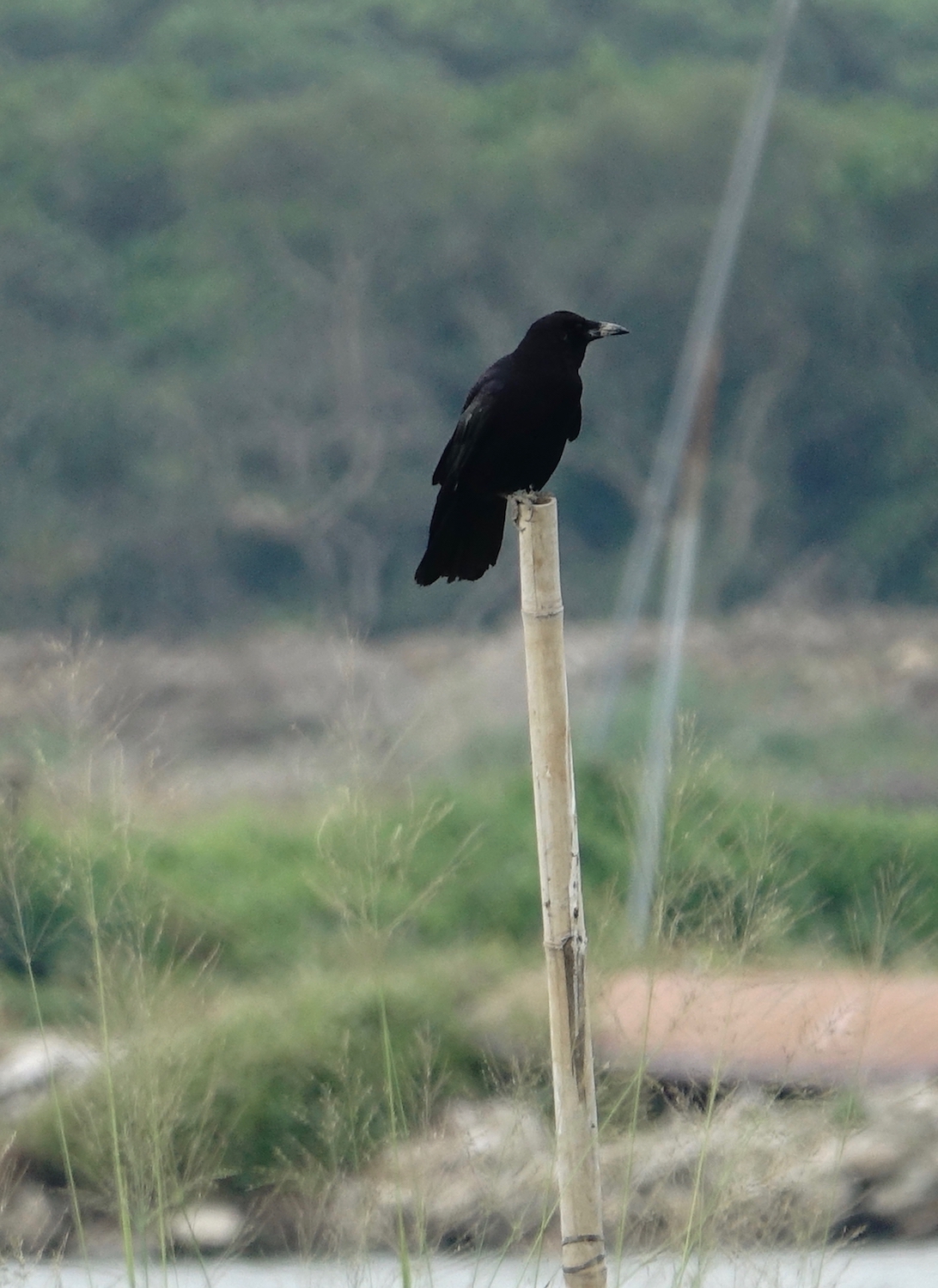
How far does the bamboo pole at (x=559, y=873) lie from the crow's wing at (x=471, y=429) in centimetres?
56

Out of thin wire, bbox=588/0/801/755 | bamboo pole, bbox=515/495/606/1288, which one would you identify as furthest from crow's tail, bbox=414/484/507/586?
thin wire, bbox=588/0/801/755

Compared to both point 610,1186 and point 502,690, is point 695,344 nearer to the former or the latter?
point 502,690

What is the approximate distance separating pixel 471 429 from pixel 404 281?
40.8 ft

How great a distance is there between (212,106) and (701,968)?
14.5m

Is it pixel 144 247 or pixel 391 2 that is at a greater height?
Result: pixel 391 2

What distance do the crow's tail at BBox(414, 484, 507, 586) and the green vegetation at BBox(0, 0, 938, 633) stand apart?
992 centimetres

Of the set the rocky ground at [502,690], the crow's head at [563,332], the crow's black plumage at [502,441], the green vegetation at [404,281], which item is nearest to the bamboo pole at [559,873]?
the crow's black plumage at [502,441]

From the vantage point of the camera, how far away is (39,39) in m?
Answer: 16.0

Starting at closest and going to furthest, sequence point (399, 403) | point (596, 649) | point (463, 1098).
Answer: point (463, 1098) → point (596, 649) → point (399, 403)

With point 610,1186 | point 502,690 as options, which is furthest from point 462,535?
point 502,690

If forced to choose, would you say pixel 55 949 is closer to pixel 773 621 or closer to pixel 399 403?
pixel 773 621

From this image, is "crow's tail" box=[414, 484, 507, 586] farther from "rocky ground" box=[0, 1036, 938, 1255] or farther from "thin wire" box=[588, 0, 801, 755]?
Result: "thin wire" box=[588, 0, 801, 755]

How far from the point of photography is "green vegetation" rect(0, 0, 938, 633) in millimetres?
13328

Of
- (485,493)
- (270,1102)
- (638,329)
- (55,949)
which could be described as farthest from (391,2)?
(485,493)
